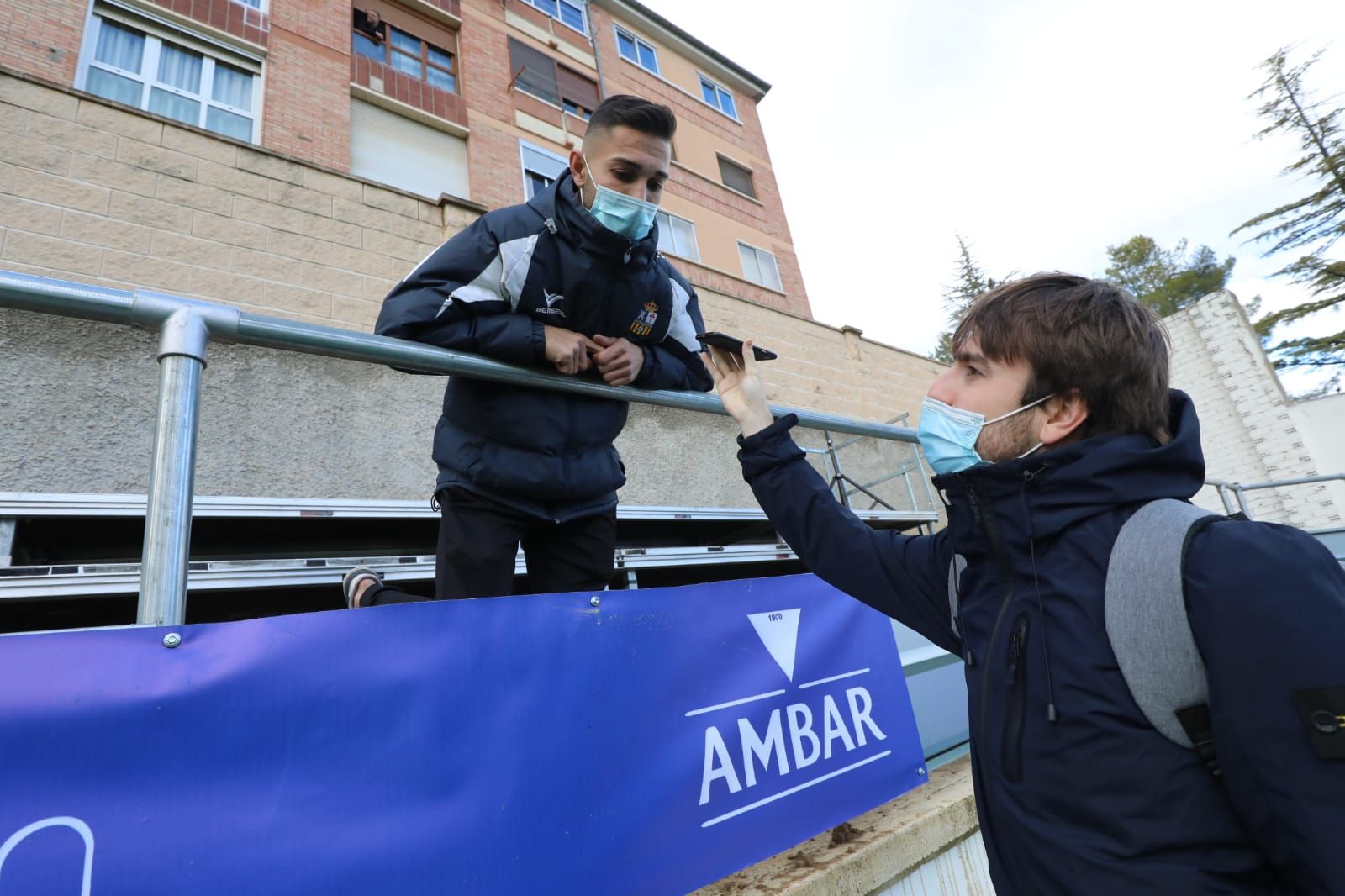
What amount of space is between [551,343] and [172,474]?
28.7 inches

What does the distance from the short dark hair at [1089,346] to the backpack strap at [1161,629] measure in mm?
265

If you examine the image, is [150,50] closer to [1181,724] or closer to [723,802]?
[723,802]

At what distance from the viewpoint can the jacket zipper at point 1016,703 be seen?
1.01m

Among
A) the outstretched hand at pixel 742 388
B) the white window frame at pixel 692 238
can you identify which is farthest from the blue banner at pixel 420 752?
the white window frame at pixel 692 238

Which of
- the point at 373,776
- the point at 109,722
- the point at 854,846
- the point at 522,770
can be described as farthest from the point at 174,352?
the point at 854,846

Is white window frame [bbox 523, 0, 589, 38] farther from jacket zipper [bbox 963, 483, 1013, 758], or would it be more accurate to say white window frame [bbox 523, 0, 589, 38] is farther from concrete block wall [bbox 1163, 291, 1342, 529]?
concrete block wall [bbox 1163, 291, 1342, 529]

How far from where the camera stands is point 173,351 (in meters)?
1.02

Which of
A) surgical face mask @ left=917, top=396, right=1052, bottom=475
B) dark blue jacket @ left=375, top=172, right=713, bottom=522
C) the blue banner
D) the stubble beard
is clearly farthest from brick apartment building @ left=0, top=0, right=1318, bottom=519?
the stubble beard

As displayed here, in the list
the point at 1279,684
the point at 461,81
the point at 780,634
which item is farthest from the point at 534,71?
the point at 1279,684

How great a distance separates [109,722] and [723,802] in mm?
1112

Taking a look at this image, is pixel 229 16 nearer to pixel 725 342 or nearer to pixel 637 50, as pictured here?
pixel 637 50

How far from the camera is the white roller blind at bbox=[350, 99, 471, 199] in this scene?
8.55 m

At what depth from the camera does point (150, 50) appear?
24.4 ft

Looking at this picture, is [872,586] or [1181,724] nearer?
[1181,724]
